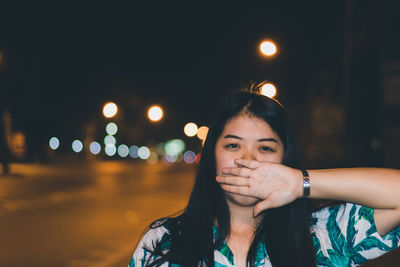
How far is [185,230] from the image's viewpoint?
2203 millimetres

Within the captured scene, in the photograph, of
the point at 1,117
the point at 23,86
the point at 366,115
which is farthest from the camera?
the point at 23,86

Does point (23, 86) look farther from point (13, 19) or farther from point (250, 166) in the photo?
point (250, 166)

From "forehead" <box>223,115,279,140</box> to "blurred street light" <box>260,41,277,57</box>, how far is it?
10.0m

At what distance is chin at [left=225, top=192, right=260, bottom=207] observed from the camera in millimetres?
2105

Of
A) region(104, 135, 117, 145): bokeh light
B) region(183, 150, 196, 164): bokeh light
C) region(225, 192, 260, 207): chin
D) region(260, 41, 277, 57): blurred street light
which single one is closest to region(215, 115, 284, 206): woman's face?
region(225, 192, 260, 207): chin

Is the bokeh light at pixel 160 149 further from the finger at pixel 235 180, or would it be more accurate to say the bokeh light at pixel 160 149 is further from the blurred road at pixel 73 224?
the finger at pixel 235 180

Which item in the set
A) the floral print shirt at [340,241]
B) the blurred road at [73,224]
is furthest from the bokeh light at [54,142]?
the floral print shirt at [340,241]

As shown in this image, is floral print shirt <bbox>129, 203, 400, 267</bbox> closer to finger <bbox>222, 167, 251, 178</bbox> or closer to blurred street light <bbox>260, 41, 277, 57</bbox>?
finger <bbox>222, 167, 251, 178</bbox>

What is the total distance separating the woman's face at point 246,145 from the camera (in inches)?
83.7

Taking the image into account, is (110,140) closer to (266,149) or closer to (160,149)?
(160,149)

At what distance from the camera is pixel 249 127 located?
2.20 meters

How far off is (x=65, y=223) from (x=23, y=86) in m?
26.7

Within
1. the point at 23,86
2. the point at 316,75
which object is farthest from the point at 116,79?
the point at 316,75

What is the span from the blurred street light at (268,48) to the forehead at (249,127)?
10.0 metres
